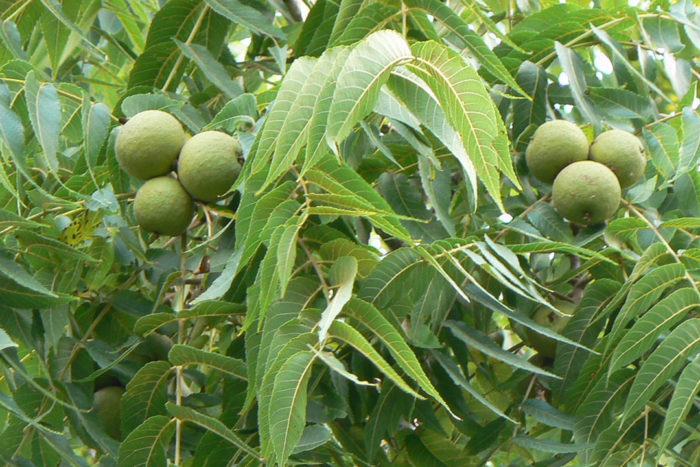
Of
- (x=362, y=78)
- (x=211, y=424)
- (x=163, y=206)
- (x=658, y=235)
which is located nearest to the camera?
(x=362, y=78)

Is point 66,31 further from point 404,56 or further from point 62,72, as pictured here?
point 404,56

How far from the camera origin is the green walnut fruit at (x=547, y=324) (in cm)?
232

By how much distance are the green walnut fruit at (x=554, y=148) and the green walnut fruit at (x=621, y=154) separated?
0.04 metres

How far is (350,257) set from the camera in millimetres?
1677

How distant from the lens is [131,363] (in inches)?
85.8

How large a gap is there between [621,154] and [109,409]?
4.21 feet

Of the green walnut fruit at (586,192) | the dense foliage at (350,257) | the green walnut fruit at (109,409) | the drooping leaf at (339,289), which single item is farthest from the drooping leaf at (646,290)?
the green walnut fruit at (109,409)

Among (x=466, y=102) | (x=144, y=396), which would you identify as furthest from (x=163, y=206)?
(x=466, y=102)

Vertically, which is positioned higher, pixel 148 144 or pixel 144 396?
pixel 148 144

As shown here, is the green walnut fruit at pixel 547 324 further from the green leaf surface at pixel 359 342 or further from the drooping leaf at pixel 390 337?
the green leaf surface at pixel 359 342

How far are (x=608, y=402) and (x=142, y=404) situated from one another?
3.14ft

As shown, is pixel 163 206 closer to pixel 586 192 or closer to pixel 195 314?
pixel 195 314

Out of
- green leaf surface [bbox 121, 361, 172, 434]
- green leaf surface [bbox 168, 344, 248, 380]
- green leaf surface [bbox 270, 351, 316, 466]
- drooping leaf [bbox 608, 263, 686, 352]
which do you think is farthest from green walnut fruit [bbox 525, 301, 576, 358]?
green leaf surface [bbox 270, 351, 316, 466]

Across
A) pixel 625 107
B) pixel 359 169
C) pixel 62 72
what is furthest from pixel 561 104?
pixel 62 72
